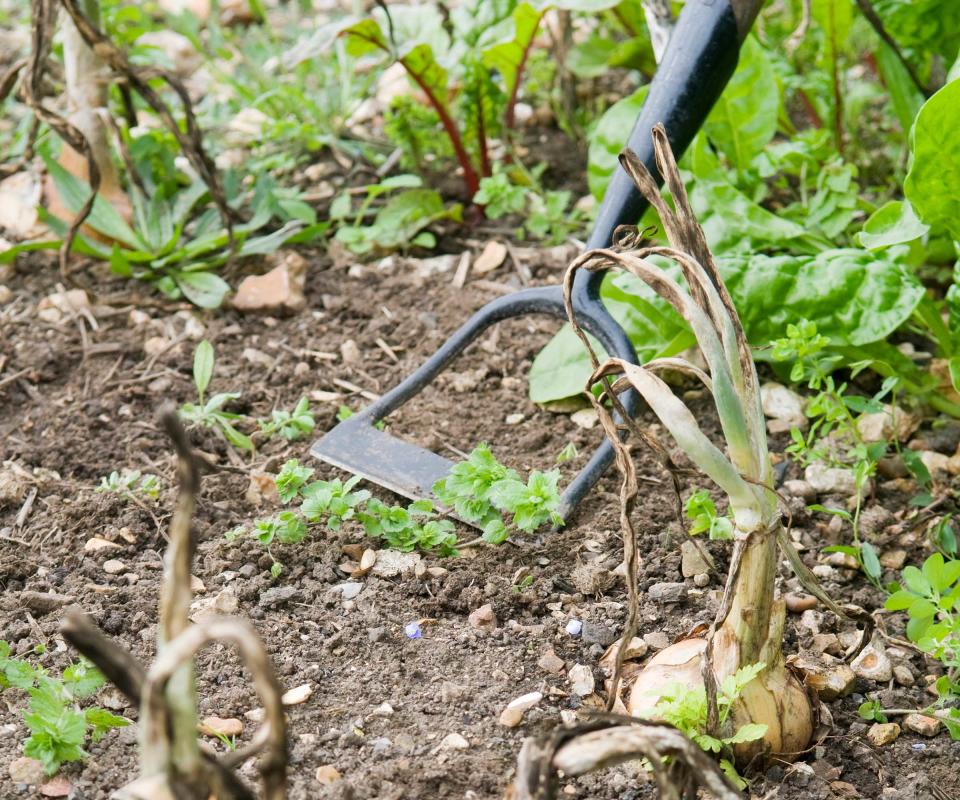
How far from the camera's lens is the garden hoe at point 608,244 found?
1822 millimetres

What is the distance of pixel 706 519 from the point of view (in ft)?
5.30

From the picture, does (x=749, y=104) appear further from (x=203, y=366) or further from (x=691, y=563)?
(x=203, y=366)

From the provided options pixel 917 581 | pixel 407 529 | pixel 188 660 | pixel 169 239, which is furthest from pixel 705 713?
pixel 169 239

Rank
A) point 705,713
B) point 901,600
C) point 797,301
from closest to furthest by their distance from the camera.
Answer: point 705,713
point 901,600
point 797,301

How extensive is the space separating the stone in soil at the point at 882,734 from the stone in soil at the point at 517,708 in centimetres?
43

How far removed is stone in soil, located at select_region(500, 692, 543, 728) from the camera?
1.39m

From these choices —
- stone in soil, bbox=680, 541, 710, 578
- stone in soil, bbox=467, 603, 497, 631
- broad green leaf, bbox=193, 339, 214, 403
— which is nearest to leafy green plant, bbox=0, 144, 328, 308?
broad green leaf, bbox=193, 339, 214, 403

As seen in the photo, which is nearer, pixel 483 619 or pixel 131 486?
pixel 483 619

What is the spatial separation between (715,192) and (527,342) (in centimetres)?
48

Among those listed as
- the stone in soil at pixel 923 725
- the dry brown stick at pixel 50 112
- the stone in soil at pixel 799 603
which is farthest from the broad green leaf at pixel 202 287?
the stone in soil at pixel 923 725

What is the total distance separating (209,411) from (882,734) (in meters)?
1.24

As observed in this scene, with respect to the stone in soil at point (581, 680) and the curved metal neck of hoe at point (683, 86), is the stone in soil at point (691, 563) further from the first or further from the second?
the curved metal neck of hoe at point (683, 86)

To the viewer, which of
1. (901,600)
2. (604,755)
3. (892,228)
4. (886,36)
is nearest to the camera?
(604,755)

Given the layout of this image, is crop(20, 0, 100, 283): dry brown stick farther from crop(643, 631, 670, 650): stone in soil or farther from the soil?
crop(643, 631, 670, 650): stone in soil
